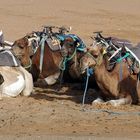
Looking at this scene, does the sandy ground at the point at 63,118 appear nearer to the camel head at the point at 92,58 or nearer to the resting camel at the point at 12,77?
the resting camel at the point at 12,77

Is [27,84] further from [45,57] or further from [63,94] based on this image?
[45,57]

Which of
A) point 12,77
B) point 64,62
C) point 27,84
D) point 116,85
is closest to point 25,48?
point 64,62

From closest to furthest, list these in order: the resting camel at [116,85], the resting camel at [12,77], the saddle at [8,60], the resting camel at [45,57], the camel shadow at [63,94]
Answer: the resting camel at [116,85]
the resting camel at [12,77]
the camel shadow at [63,94]
the saddle at [8,60]
the resting camel at [45,57]

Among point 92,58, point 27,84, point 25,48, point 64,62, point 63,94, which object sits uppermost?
point 92,58

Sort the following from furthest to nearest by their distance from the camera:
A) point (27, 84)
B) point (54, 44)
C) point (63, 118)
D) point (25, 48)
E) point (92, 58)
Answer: point (54, 44)
point (25, 48)
point (27, 84)
point (92, 58)
point (63, 118)

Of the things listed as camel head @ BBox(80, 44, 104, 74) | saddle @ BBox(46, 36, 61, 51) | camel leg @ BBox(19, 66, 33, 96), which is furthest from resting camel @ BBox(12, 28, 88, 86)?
camel head @ BBox(80, 44, 104, 74)

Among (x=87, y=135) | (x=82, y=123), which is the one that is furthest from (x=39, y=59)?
(x=87, y=135)

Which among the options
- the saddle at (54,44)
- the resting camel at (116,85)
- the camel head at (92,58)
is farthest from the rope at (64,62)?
the camel head at (92,58)

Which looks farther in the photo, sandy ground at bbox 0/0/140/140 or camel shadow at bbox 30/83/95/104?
camel shadow at bbox 30/83/95/104

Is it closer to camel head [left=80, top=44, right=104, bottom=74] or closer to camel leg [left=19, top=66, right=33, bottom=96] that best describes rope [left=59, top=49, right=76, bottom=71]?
camel leg [left=19, top=66, right=33, bottom=96]

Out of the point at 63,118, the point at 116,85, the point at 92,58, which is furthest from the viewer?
the point at 116,85

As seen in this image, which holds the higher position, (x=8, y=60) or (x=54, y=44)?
(x=54, y=44)

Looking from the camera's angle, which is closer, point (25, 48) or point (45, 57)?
point (25, 48)

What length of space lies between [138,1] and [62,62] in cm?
2173
